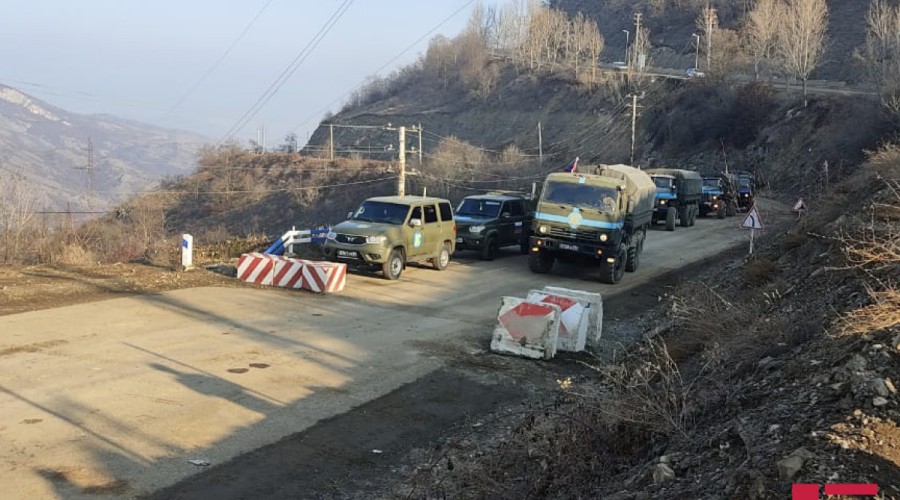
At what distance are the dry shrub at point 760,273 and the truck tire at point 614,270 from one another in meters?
4.94

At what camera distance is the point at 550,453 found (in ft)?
20.1

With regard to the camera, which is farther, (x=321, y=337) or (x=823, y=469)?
(x=321, y=337)

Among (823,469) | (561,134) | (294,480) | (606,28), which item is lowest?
(294,480)

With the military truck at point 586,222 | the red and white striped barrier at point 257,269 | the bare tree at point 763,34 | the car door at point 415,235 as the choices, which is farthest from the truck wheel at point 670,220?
the bare tree at point 763,34

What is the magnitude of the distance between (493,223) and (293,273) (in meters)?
7.89

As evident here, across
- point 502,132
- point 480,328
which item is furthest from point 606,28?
point 480,328

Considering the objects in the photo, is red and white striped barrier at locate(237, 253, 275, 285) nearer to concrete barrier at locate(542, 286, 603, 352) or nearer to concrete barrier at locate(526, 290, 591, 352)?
concrete barrier at locate(526, 290, 591, 352)

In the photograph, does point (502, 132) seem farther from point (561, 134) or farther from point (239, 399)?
point (239, 399)

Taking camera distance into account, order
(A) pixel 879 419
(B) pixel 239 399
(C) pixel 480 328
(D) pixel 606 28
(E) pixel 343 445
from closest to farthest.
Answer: (A) pixel 879 419
(E) pixel 343 445
(B) pixel 239 399
(C) pixel 480 328
(D) pixel 606 28

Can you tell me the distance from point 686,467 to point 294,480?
11.7 feet

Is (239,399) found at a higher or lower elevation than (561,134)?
lower

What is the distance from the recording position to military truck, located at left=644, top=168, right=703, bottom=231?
32.1 metres

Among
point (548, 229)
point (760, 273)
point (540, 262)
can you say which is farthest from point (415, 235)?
point (760, 273)

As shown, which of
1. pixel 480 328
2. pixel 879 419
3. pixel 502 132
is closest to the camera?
pixel 879 419
